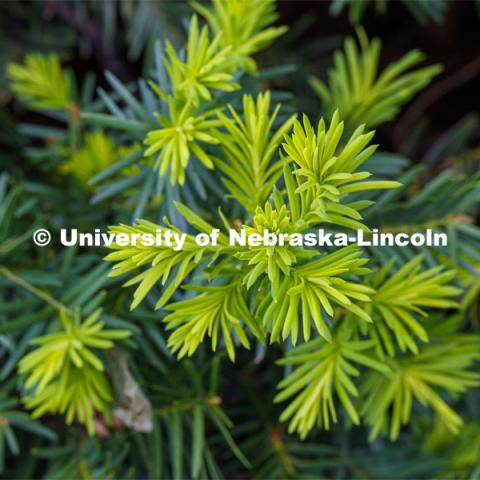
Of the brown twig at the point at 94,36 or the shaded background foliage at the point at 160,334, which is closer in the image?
the shaded background foliage at the point at 160,334

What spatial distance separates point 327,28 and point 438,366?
22.2 inches

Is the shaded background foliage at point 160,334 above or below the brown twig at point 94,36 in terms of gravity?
below

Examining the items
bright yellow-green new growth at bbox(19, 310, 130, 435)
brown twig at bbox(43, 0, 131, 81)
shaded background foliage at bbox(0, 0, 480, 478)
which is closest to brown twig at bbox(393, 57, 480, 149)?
shaded background foliage at bbox(0, 0, 480, 478)

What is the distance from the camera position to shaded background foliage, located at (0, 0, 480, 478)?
1.90 feet

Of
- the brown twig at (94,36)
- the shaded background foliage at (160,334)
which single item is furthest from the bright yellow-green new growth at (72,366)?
the brown twig at (94,36)

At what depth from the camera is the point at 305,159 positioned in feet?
1.22

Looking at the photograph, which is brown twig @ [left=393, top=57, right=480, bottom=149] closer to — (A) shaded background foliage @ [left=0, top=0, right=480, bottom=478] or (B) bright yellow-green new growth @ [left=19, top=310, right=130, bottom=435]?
(A) shaded background foliage @ [left=0, top=0, right=480, bottom=478]

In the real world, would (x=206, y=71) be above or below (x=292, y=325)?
above

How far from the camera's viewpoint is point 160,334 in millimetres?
573

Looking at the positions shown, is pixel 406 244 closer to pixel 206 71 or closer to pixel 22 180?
pixel 206 71

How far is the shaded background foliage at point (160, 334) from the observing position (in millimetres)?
578

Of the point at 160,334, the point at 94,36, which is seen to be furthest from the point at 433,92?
the point at 160,334

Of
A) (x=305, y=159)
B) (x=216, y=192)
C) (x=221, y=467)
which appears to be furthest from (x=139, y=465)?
(x=305, y=159)

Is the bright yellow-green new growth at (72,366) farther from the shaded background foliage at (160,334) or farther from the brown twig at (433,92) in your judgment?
the brown twig at (433,92)
